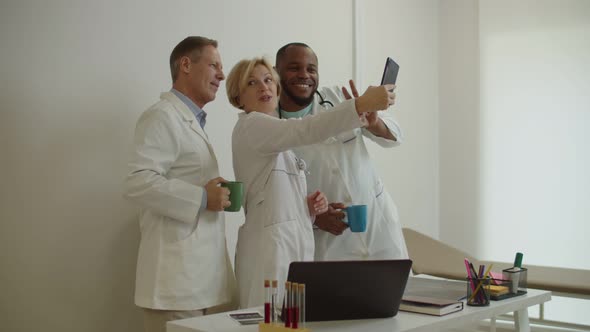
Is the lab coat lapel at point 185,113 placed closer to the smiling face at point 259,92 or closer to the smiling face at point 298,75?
the smiling face at point 259,92

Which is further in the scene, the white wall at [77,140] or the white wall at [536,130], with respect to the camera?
the white wall at [536,130]

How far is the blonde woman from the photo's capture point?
2250 mm

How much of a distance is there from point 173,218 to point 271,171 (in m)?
0.38

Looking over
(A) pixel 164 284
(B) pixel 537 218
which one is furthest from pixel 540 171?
(A) pixel 164 284

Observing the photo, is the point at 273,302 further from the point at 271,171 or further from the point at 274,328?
the point at 271,171

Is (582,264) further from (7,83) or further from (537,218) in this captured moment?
(7,83)

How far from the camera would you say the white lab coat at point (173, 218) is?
2.31 metres

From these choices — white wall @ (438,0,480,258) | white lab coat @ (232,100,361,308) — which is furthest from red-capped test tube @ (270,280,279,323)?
white wall @ (438,0,480,258)

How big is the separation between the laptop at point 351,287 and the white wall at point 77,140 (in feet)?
4.35

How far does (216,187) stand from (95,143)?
0.73 metres

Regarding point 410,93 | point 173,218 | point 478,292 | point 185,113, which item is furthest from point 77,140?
point 410,93

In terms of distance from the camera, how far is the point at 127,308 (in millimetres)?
2934

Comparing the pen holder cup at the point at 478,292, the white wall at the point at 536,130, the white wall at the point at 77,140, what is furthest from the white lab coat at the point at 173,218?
→ the white wall at the point at 536,130

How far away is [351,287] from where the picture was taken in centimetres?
177
